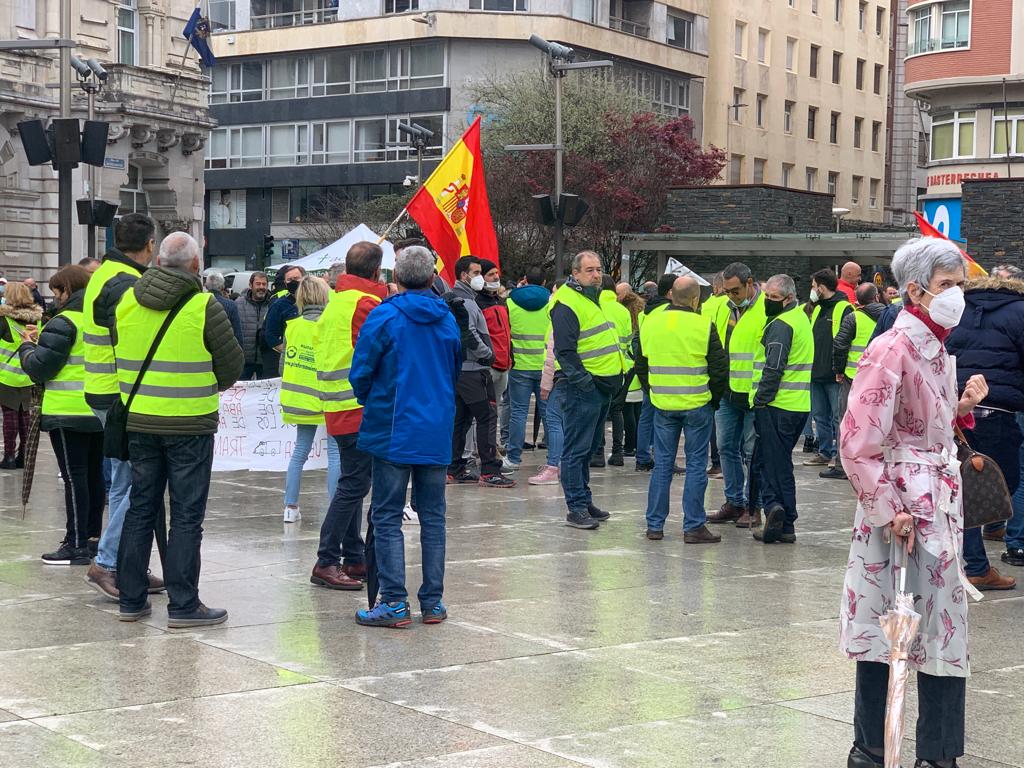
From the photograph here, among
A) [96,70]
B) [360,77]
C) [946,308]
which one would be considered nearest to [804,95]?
[360,77]

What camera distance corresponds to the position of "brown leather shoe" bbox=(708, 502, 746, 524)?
11727mm

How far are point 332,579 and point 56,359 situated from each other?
2188 millimetres

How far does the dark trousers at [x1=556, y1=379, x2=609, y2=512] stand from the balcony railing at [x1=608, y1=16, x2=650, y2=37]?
164ft

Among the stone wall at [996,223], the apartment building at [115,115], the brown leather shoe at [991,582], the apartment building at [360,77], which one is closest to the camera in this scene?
the brown leather shoe at [991,582]

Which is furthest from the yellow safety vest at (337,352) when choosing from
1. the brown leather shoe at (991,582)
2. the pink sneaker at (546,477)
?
the pink sneaker at (546,477)

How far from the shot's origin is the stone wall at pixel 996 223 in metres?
28.4

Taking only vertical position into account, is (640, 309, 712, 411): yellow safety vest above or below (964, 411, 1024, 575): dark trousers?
above

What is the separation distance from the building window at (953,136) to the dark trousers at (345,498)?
1758 inches

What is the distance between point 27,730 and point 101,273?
3.18m

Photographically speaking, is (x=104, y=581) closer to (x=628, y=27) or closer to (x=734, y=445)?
(x=734, y=445)

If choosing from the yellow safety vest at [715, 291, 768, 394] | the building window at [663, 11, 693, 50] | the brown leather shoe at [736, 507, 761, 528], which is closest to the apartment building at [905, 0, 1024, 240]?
the building window at [663, 11, 693, 50]

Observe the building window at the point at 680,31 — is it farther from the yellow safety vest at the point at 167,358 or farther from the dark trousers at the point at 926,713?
the dark trousers at the point at 926,713

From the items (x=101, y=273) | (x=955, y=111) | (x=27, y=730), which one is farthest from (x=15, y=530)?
(x=955, y=111)

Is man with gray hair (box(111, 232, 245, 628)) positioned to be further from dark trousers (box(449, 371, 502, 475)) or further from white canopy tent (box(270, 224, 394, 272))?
white canopy tent (box(270, 224, 394, 272))
